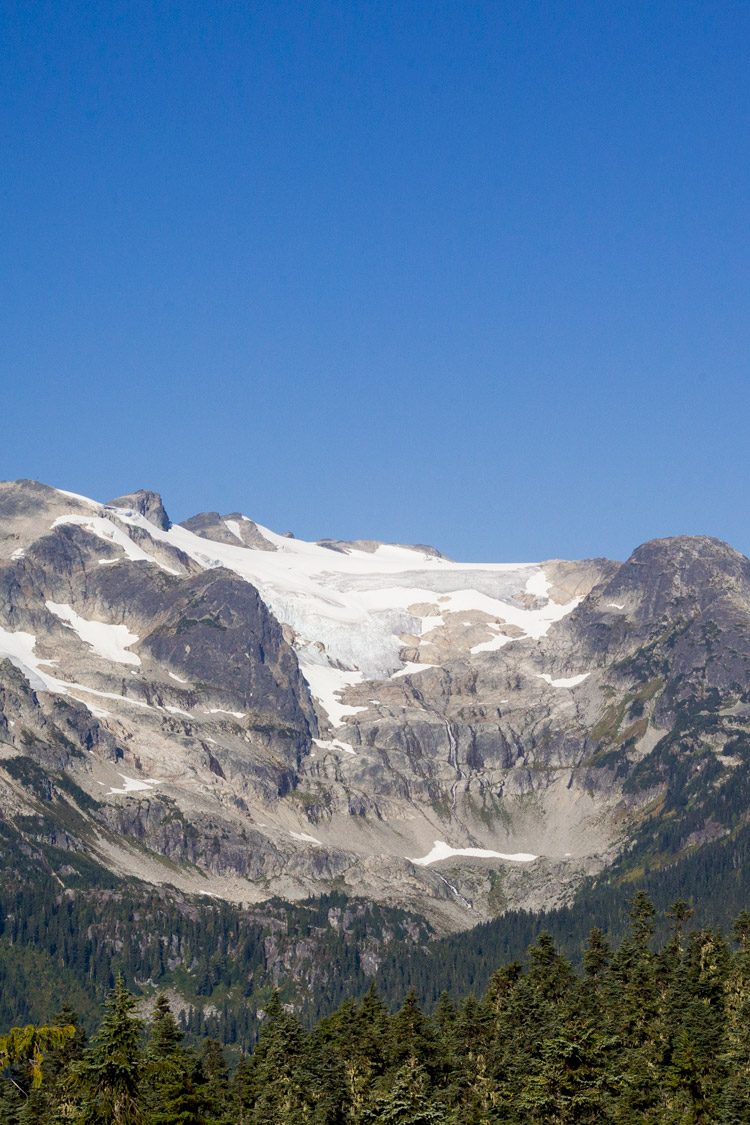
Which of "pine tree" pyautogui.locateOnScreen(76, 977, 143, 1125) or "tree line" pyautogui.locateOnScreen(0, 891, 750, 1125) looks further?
"tree line" pyautogui.locateOnScreen(0, 891, 750, 1125)

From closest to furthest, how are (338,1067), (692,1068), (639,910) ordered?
(692,1068), (338,1067), (639,910)

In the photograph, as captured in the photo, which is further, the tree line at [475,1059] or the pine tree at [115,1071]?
the tree line at [475,1059]

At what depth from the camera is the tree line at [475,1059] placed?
67.1 meters

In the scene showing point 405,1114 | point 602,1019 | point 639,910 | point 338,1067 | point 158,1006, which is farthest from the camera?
point 639,910

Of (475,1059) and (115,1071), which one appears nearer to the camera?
(115,1071)

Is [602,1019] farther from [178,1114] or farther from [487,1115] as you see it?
[178,1114]

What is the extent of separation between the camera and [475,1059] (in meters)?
107

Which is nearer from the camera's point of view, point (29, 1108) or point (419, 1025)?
point (29, 1108)

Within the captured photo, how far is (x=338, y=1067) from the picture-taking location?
106188mm

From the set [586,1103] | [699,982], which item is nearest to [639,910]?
[699,982]

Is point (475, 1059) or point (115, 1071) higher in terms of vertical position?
point (115, 1071)

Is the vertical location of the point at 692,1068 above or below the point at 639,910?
below

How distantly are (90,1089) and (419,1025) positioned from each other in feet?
161

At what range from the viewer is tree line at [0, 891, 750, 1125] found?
67.1 m
